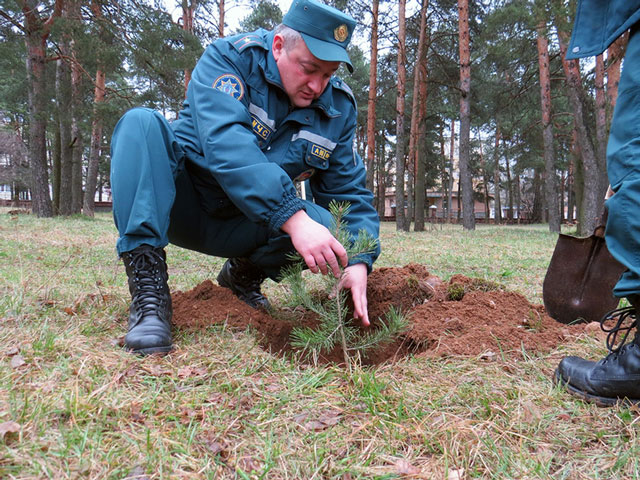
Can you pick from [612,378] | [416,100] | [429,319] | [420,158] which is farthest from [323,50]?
[416,100]

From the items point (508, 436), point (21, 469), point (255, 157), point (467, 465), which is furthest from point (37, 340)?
point (508, 436)

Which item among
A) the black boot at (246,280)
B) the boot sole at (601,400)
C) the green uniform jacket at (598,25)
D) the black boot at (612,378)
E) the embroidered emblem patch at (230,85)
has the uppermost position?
the green uniform jacket at (598,25)

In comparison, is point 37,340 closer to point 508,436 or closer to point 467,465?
point 467,465

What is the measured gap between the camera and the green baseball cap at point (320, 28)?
179 centimetres

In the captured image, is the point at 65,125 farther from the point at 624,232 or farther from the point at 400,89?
the point at 624,232

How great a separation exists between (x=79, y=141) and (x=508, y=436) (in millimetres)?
15638

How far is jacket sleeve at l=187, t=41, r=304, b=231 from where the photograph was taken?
1601 millimetres

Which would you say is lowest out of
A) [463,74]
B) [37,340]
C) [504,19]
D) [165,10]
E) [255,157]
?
[37,340]

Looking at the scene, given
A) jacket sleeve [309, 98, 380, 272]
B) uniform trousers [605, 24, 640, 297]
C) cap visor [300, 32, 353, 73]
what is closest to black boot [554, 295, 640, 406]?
uniform trousers [605, 24, 640, 297]

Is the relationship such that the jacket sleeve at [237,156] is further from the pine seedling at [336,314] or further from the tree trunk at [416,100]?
the tree trunk at [416,100]

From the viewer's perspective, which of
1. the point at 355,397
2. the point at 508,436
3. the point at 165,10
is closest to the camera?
the point at 508,436

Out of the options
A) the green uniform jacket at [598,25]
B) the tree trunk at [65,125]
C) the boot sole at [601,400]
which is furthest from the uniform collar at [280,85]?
the tree trunk at [65,125]

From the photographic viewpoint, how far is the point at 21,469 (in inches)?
36.0

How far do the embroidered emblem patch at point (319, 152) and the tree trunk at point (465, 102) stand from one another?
10.5 metres
